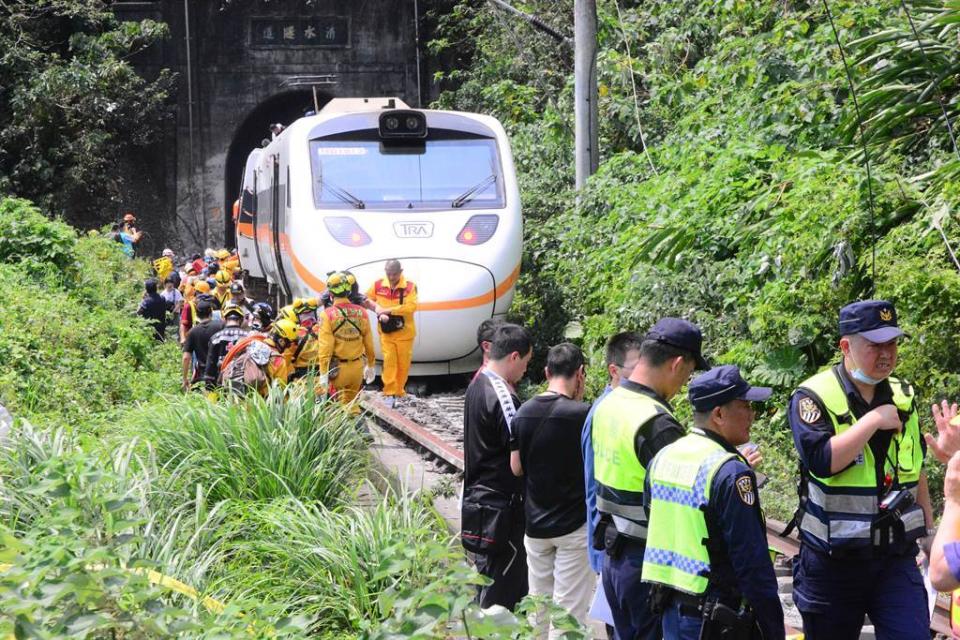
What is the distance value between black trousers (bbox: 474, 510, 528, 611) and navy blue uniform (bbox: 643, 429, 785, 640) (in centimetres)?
182

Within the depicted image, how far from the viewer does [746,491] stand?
14.2 feet

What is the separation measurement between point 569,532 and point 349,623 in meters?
1.06

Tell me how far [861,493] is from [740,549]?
35.0 inches

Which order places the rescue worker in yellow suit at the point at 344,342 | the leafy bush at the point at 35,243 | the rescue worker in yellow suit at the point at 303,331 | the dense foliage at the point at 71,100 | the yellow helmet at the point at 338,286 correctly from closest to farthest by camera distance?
the rescue worker in yellow suit at the point at 303,331 → the rescue worker in yellow suit at the point at 344,342 → the yellow helmet at the point at 338,286 → the leafy bush at the point at 35,243 → the dense foliage at the point at 71,100

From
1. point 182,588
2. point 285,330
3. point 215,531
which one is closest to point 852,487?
point 182,588

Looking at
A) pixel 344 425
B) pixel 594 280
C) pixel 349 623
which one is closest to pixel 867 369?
pixel 349 623

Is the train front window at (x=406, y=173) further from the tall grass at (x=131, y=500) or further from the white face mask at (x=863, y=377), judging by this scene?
the white face mask at (x=863, y=377)

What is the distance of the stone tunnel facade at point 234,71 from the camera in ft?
99.1

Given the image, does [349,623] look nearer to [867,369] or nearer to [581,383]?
[581,383]

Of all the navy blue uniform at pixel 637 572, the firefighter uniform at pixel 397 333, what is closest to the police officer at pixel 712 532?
the navy blue uniform at pixel 637 572

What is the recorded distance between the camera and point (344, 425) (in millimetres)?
8320

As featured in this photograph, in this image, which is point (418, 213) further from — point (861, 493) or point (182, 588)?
point (861, 493)

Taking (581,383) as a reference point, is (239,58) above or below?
above

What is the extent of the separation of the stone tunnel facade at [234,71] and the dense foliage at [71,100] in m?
0.76
